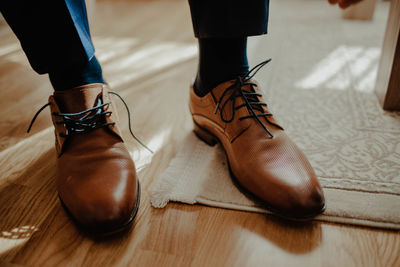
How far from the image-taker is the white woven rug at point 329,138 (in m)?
0.56

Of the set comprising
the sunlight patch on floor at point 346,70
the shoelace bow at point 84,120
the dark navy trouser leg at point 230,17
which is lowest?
the sunlight patch on floor at point 346,70

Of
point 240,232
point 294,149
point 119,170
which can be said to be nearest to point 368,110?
point 294,149

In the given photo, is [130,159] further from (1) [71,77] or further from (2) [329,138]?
(2) [329,138]

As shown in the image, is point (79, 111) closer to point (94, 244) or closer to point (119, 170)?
point (119, 170)

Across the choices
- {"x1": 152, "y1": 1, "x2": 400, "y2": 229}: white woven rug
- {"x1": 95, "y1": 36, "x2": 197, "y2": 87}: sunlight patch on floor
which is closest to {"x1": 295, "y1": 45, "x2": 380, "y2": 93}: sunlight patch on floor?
{"x1": 152, "y1": 1, "x2": 400, "y2": 229}: white woven rug

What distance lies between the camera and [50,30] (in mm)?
552

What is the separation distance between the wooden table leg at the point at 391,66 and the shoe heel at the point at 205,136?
0.51 metres

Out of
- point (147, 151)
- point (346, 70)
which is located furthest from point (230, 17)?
point (346, 70)

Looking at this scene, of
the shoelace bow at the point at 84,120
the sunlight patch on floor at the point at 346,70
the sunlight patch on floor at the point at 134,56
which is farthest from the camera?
the sunlight patch on floor at the point at 134,56

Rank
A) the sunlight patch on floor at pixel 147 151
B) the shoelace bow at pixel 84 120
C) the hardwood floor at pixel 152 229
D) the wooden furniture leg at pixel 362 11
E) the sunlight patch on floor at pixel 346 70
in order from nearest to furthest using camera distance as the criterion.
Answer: the hardwood floor at pixel 152 229 < the shoelace bow at pixel 84 120 < the sunlight patch on floor at pixel 147 151 < the sunlight patch on floor at pixel 346 70 < the wooden furniture leg at pixel 362 11

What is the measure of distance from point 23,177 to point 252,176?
1.66 feet

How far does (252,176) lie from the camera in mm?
548

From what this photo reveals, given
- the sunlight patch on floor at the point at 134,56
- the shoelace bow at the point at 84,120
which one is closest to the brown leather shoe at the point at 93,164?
the shoelace bow at the point at 84,120

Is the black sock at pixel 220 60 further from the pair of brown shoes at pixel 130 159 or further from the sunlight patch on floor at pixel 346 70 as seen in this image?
the sunlight patch on floor at pixel 346 70
